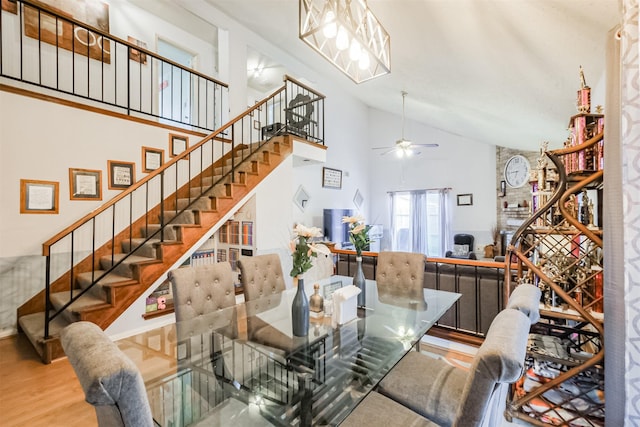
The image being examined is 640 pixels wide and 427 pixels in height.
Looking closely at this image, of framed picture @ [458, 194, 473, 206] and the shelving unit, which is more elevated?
framed picture @ [458, 194, 473, 206]

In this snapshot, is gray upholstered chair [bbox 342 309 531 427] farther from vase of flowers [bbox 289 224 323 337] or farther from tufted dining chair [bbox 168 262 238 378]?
tufted dining chair [bbox 168 262 238 378]

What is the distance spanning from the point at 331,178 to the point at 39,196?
5275mm

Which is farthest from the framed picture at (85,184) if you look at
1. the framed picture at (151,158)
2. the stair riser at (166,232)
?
the stair riser at (166,232)

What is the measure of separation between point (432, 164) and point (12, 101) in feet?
26.0

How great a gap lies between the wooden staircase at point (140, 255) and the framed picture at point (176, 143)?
48 cm

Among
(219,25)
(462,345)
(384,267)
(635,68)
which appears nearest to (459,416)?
(635,68)

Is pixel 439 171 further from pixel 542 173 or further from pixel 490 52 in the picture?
pixel 542 173

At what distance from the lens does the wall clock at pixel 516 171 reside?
22.5ft

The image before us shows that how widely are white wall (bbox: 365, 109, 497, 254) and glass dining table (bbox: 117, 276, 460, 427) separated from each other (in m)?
6.08

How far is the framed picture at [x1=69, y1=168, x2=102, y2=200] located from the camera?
11.0 feet

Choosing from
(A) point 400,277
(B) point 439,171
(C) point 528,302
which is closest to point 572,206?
(C) point 528,302

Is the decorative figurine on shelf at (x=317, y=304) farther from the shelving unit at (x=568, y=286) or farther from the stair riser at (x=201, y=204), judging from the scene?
the stair riser at (x=201, y=204)

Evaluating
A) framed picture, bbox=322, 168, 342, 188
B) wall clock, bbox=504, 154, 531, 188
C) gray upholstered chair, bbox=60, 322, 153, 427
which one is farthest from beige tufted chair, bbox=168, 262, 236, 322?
wall clock, bbox=504, 154, 531, 188

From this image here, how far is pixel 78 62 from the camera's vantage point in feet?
12.7
